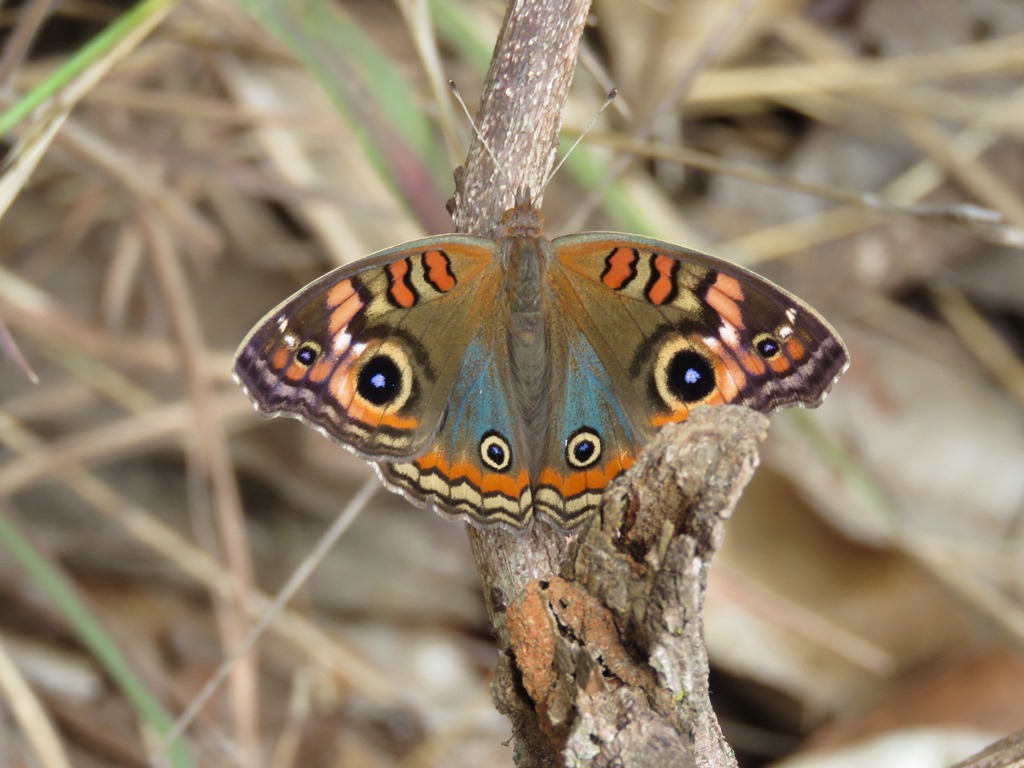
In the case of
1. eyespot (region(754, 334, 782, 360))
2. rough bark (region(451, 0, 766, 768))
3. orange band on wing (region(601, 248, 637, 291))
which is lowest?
rough bark (region(451, 0, 766, 768))

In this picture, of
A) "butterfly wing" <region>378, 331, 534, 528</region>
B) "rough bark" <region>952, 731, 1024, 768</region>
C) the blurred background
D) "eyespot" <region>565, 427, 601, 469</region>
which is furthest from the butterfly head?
"rough bark" <region>952, 731, 1024, 768</region>

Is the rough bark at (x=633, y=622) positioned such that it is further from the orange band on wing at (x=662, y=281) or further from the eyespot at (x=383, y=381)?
the orange band on wing at (x=662, y=281)

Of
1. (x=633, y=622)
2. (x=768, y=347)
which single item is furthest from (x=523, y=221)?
(x=633, y=622)

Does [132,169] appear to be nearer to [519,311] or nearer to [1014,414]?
[519,311]

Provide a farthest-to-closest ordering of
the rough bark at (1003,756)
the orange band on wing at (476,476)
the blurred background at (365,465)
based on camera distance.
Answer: the blurred background at (365,465) < the orange band on wing at (476,476) < the rough bark at (1003,756)

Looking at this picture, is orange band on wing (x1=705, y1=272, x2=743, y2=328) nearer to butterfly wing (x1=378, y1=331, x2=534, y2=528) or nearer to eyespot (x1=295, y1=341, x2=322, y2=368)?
butterfly wing (x1=378, y1=331, x2=534, y2=528)

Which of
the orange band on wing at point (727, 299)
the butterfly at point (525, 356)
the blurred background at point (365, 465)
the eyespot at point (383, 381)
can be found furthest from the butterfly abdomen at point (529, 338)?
the blurred background at point (365, 465)

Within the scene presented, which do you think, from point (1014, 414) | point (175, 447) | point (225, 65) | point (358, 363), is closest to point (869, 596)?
point (1014, 414)
